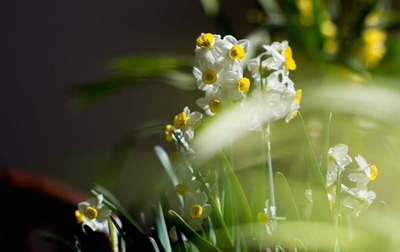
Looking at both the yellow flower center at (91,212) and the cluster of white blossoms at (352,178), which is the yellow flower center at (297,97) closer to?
the cluster of white blossoms at (352,178)

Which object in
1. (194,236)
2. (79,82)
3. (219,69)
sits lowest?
(194,236)

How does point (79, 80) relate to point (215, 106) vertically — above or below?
above

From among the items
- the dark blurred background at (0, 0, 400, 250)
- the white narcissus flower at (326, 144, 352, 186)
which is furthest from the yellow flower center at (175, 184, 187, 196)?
the dark blurred background at (0, 0, 400, 250)

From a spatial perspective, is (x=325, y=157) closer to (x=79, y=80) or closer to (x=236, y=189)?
(x=236, y=189)

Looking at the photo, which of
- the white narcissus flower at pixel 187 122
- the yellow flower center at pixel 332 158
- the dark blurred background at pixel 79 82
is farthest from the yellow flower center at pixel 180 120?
the dark blurred background at pixel 79 82

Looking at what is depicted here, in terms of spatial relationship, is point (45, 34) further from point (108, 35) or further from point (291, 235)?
point (291, 235)

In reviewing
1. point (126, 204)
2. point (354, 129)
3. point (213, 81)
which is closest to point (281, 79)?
point (213, 81)

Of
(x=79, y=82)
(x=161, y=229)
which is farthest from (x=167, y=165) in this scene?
(x=79, y=82)
